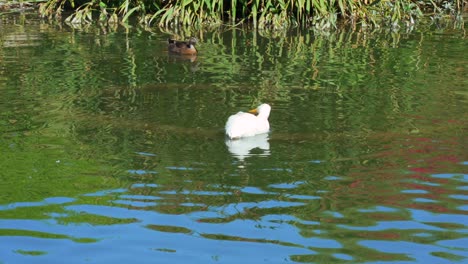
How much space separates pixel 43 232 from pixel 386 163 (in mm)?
3571

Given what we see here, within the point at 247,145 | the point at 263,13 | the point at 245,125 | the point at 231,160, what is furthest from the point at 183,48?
the point at 231,160

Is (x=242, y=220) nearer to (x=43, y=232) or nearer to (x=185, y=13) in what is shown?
(x=43, y=232)

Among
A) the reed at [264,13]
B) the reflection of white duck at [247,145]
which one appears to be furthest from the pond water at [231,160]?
the reed at [264,13]

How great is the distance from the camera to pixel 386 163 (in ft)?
29.7

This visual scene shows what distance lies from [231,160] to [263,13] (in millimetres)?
11024

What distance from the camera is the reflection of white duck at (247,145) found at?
940cm

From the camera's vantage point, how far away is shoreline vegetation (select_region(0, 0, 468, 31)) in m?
19.8

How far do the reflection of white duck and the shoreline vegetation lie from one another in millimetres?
9828

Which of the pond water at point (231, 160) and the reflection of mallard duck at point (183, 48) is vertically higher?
the reflection of mallard duck at point (183, 48)

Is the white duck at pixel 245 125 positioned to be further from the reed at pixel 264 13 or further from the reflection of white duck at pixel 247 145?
the reed at pixel 264 13

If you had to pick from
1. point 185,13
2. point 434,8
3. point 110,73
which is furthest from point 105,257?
point 434,8

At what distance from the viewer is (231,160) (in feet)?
30.0

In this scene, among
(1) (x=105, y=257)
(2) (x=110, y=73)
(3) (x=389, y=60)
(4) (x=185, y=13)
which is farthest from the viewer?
(4) (x=185, y=13)

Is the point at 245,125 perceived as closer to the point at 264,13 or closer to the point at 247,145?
the point at 247,145
